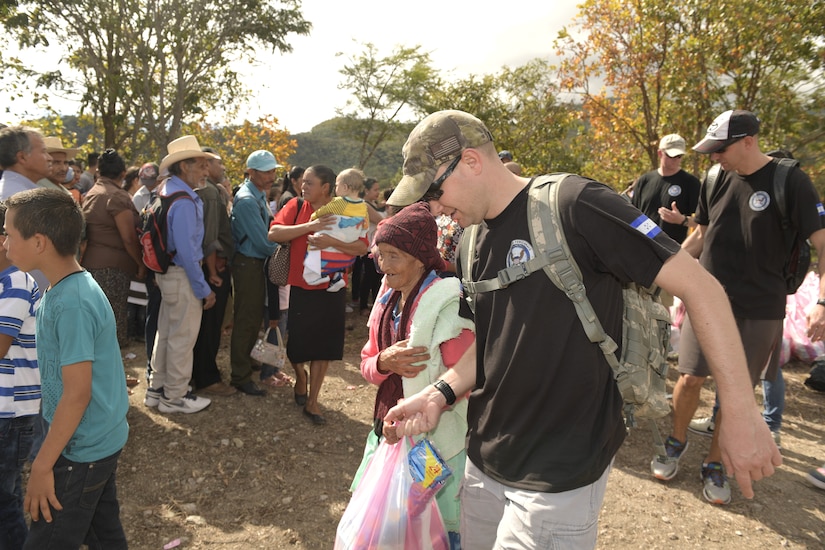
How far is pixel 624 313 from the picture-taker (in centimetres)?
183

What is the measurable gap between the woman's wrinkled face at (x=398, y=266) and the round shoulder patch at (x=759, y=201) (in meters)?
2.39

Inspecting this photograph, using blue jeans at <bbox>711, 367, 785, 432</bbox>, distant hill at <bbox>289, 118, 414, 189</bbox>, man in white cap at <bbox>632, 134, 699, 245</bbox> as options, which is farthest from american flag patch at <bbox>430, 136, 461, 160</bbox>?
distant hill at <bbox>289, 118, 414, 189</bbox>

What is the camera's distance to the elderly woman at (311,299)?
4750 millimetres

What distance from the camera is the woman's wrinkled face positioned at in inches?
99.8

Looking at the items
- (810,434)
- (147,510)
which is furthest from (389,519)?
(810,434)

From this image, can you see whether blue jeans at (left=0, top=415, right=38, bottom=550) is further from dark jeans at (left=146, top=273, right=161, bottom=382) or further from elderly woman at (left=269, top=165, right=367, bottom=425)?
dark jeans at (left=146, top=273, right=161, bottom=382)

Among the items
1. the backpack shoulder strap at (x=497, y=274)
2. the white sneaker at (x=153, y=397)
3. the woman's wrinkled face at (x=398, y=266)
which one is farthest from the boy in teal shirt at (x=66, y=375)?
the white sneaker at (x=153, y=397)

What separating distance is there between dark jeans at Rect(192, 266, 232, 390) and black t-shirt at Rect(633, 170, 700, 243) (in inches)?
166

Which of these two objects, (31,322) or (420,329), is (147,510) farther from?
(420,329)

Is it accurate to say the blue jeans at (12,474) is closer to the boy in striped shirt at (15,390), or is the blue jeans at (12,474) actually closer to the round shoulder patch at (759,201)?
the boy in striped shirt at (15,390)

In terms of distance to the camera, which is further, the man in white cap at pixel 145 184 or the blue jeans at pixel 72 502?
the man in white cap at pixel 145 184

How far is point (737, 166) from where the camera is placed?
3.55 metres

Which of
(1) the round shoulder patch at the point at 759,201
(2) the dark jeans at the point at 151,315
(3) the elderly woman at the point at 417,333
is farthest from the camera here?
(2) the dark jeans at the point at 151,315

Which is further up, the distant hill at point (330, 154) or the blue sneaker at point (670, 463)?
the distant hill at point (330, 154)
